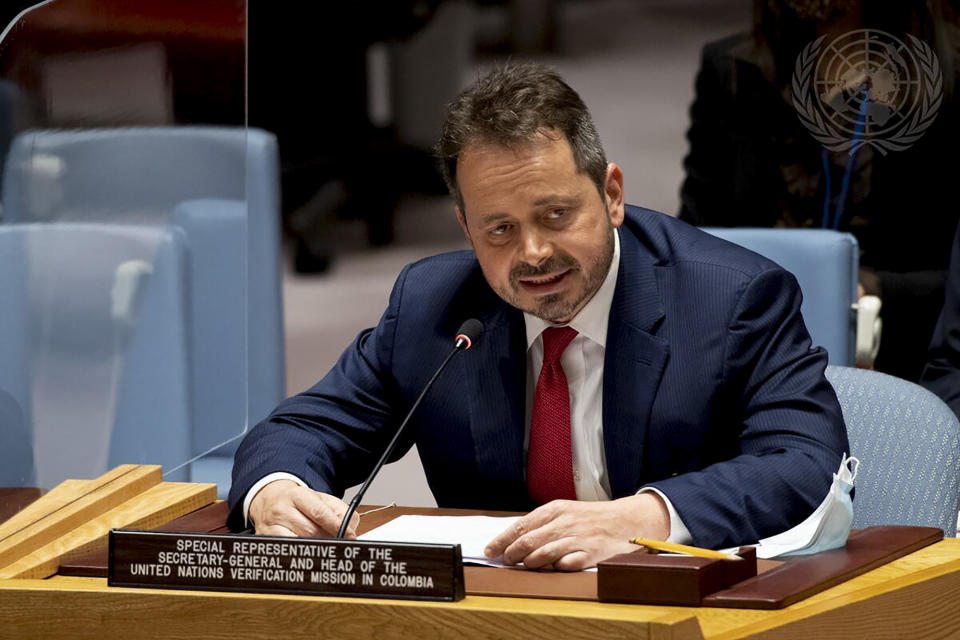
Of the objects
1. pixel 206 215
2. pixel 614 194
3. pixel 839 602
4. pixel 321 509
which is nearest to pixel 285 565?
pixel 321 509

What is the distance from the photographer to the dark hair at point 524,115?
2242 mm

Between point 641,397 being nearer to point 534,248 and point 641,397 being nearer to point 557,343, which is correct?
point 557,343

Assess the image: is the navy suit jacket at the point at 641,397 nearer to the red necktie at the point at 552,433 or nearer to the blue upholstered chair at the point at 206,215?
the red necktie at the point at 552,433

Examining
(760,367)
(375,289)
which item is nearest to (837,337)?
(760,367)

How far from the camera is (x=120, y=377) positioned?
8.79ft

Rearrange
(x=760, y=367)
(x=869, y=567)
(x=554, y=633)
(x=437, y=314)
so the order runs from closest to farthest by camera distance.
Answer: (x=554, y=633) → (x=869, y=567) → (x=760, y=367) → (x=437, y=314)

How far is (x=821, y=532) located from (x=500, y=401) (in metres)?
0.59

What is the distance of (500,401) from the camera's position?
2.38 meters

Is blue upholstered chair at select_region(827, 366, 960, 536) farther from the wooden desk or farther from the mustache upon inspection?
the mustache

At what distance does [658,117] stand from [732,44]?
0.85 feet

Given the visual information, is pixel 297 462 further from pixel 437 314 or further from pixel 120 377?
pixel 120 377

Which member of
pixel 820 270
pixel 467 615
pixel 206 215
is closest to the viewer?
pixel 467 615

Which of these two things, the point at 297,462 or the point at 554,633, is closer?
the point at 554,633

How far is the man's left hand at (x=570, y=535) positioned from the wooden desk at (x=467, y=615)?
18cm
